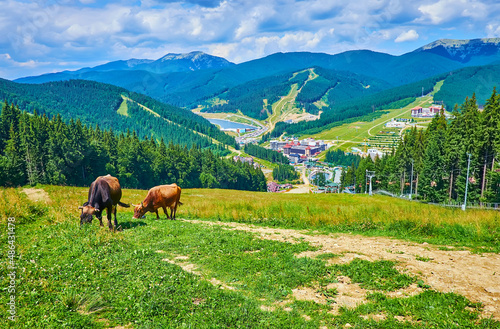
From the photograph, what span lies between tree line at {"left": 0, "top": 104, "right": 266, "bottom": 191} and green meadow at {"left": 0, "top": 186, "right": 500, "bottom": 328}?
44.9m

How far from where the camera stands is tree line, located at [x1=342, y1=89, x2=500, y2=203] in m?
48.0

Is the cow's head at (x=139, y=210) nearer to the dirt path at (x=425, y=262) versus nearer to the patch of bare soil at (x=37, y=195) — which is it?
the dirt path at (x=425, y=262)

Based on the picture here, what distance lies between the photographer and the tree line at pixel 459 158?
158 feet

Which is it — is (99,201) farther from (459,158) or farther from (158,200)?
(459,158)

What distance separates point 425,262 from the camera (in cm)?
1183

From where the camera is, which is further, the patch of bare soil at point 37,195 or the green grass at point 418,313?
the patch of bare soil at point 37,195

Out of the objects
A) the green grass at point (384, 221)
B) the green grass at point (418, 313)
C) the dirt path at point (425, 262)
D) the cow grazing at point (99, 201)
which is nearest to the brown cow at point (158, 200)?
the green grass at point (384, 221)

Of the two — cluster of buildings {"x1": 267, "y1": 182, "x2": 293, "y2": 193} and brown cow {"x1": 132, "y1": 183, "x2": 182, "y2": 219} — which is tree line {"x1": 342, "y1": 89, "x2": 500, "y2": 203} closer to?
brown cow {"x1": 132, "y1": 183, "x2": 182, "y2": 219}

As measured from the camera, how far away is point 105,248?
1208cm

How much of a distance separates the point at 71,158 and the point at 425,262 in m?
77.7

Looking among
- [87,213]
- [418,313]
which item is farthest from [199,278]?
[87,213]

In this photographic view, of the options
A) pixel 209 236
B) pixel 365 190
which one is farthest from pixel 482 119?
pixel 209 236

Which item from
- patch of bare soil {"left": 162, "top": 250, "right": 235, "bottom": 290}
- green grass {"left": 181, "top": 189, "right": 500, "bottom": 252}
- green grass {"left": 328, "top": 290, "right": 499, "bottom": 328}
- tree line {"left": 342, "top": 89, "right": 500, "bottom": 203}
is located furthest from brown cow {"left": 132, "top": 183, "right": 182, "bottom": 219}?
tree line {"left": 342, "top": 89, "right": 500, "bottom": 203}

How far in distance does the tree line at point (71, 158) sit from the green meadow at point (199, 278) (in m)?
44.9
